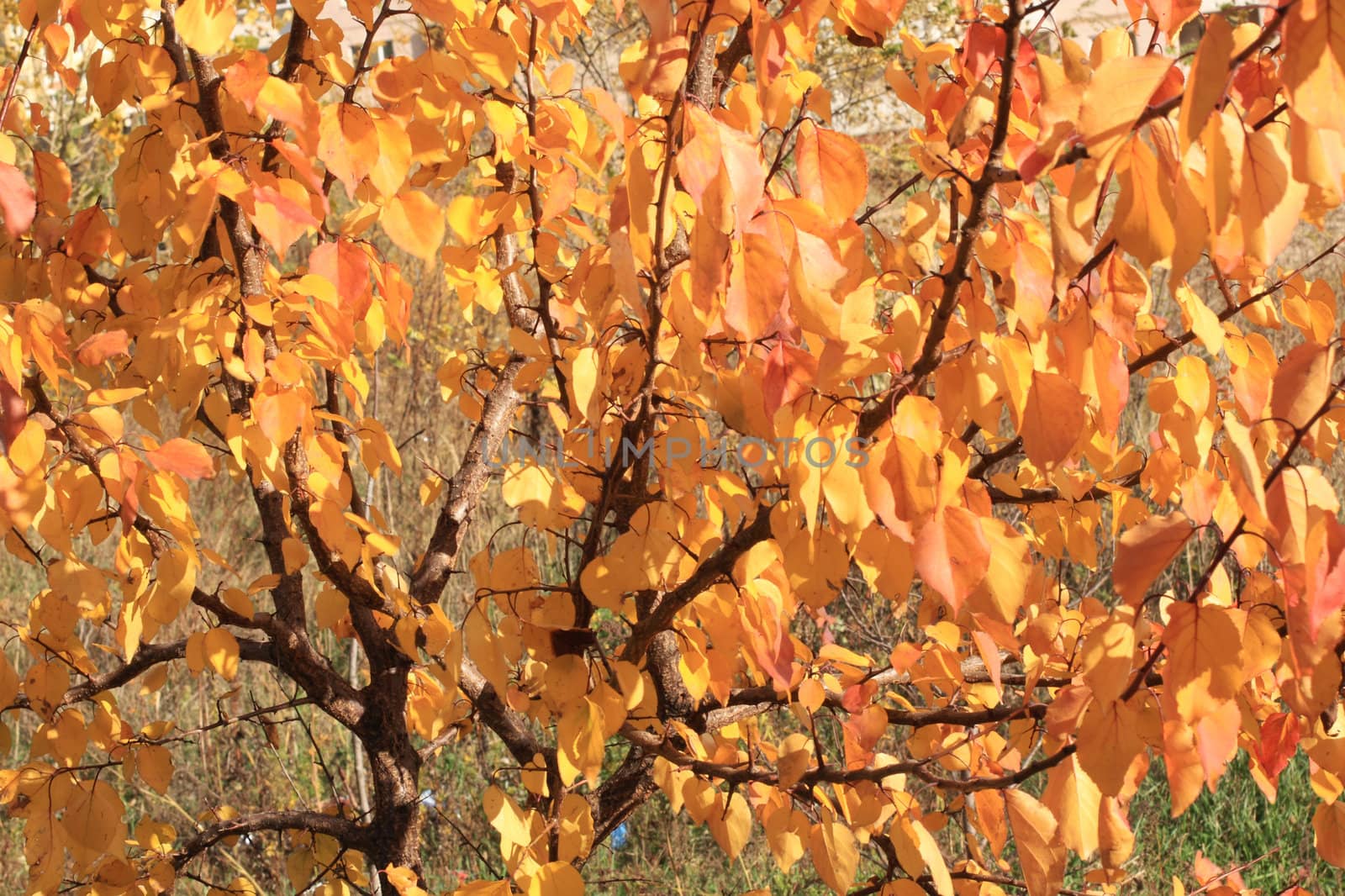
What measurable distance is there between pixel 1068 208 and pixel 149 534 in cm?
86

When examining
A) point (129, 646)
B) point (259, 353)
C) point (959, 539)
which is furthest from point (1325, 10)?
point (129, 646)

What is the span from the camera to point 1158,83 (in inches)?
20.4

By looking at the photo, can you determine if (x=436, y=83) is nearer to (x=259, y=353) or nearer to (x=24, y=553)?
(x=259, y=353)

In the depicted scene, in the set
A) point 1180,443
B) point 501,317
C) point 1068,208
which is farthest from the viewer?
point 501,317

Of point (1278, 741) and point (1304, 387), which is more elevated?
point (1304, 387)

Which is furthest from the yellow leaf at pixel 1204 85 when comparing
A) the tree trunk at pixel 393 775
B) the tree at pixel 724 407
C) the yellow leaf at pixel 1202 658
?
the tree trunk at pixel 393 775

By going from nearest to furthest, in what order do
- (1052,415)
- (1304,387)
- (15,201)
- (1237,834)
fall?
(1304,387) → (1052,415) → (15,201) → (1237,834)

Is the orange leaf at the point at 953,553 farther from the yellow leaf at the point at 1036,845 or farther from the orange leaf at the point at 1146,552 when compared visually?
the yellow leaf at the point at 1036,845

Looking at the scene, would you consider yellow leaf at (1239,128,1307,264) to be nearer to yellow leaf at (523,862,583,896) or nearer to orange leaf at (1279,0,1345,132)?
orange leaf at (1279,0,1345,132)

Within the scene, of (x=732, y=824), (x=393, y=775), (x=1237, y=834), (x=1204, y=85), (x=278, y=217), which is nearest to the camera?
(x=1204, y=85)

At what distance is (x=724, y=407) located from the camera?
2.94 ft

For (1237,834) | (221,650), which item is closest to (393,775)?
(221,650)

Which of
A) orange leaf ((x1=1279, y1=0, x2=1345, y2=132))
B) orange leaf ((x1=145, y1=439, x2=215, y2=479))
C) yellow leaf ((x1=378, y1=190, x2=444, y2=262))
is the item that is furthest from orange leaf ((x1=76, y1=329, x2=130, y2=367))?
orange leaf ((x1=1279, y1=0, x2=1345, y2=132))

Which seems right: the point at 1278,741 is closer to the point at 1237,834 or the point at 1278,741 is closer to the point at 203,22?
the point at 203,22
